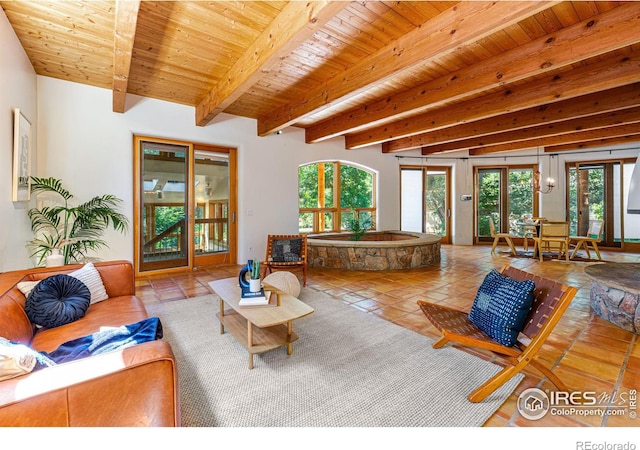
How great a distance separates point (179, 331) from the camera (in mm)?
2570

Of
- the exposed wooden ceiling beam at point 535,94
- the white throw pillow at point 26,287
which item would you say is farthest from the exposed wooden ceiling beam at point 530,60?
the white throw pillow at point 26,287

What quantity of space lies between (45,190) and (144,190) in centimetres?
113

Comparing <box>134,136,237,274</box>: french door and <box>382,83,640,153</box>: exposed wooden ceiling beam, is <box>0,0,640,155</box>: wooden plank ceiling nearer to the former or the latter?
<box>382,83,640,153</box>: exposed wooden ceiling beam

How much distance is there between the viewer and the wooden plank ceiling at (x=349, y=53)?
2.33 m

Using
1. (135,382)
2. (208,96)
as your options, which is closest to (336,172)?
(208,96)

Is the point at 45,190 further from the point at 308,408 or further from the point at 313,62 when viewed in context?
the point at 308,408

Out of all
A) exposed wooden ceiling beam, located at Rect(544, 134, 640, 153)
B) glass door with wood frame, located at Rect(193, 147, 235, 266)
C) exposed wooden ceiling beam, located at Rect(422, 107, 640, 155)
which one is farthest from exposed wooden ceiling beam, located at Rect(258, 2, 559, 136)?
exposed wooden ceiling beam, located at Rect(544, 134, 640, 153)

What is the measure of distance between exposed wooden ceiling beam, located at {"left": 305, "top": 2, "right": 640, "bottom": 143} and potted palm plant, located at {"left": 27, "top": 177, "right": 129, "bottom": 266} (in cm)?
422

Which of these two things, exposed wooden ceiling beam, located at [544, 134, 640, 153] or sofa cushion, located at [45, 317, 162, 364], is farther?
exposed wooden ceiling beam, located at [544, 134, 640, 153]

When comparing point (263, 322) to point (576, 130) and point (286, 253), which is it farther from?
point (576, 130)

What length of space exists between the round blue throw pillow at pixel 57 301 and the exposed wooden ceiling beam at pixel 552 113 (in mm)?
6198

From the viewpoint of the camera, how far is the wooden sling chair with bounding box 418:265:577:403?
1.63m

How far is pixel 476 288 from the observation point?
152 inches

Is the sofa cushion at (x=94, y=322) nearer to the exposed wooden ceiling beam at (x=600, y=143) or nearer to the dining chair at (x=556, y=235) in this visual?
the dining chair at (x=556, y=235)
